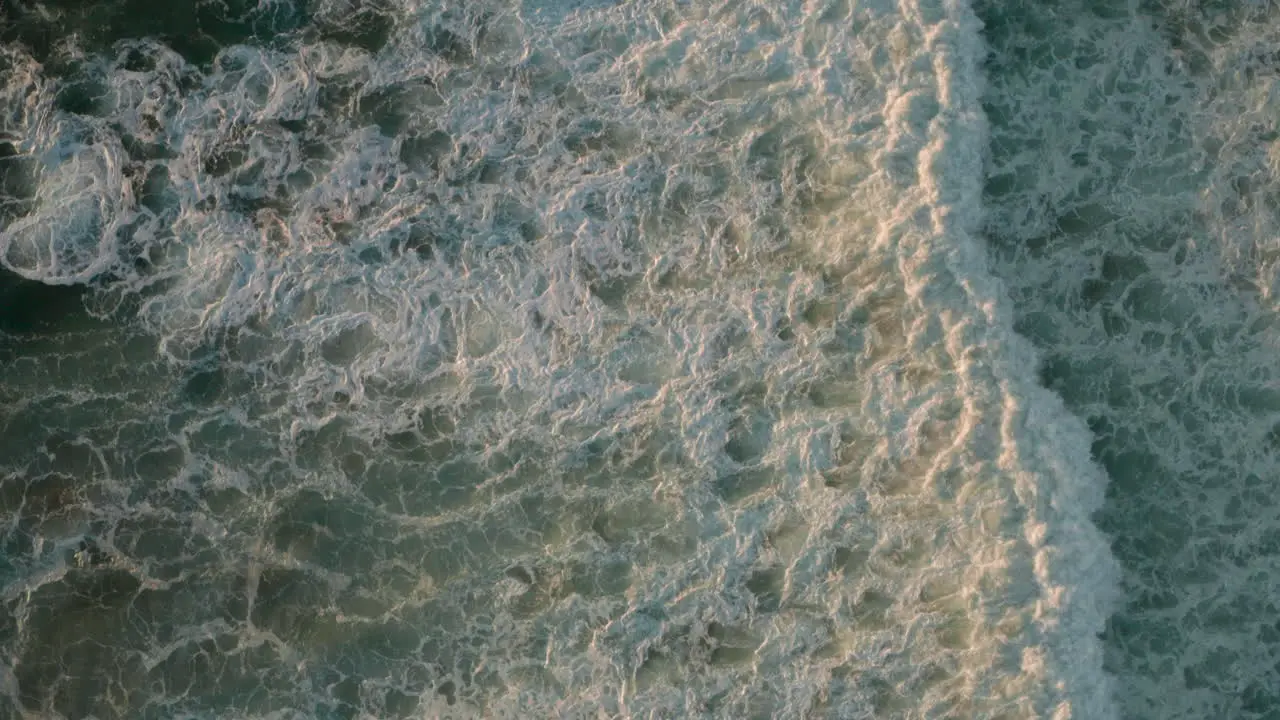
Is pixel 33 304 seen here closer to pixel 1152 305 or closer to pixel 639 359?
pixel 639 359

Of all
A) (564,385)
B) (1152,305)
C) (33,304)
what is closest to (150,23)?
(33,304)

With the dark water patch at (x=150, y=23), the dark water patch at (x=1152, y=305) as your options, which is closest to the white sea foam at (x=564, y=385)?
the dark water patch at (x=150, y=23)

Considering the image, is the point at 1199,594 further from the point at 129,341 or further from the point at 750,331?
the point at 129,341

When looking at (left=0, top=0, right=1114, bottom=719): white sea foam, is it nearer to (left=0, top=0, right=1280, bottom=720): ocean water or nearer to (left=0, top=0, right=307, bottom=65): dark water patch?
(left=0, top=0, right=1280, bottom=720): ocean water

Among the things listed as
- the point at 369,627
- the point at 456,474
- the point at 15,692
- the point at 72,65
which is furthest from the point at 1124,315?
the point at 15,692

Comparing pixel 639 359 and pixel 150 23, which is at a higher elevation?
pixel 150 23

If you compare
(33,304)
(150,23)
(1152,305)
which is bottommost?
(33,304)
